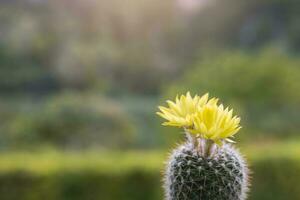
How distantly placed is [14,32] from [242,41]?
35.4 ft

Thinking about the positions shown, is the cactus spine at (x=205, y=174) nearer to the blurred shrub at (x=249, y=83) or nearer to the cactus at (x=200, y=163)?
the cactus at (x=200, y=163)

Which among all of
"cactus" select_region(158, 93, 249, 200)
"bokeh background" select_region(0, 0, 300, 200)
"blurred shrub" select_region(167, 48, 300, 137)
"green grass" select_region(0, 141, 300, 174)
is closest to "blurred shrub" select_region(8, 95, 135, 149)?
"bokeh background" select_region(0, 0, 300, 200)

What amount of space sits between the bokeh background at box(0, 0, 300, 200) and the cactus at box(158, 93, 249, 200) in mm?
1537

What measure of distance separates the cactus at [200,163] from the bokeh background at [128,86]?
154cm

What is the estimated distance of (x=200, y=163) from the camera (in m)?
2.38

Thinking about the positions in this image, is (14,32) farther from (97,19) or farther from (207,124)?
(207,124)

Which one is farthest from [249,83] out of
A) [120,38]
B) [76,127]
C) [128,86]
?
[120,38]

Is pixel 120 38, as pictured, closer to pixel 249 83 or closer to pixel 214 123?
pixel 249 83

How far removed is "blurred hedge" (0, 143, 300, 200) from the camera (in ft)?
28.1

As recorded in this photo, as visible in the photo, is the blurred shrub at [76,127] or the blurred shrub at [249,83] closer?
the blurred shrub at [249,83]

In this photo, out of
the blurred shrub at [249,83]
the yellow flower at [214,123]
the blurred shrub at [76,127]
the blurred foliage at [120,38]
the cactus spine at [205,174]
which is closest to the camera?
the yellow flower at [214,123]

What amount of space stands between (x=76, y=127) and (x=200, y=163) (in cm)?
1291

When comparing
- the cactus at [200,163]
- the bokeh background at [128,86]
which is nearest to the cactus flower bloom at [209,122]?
the cactus at [200,163]

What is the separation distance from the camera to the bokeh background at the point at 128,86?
8641 millimetres
